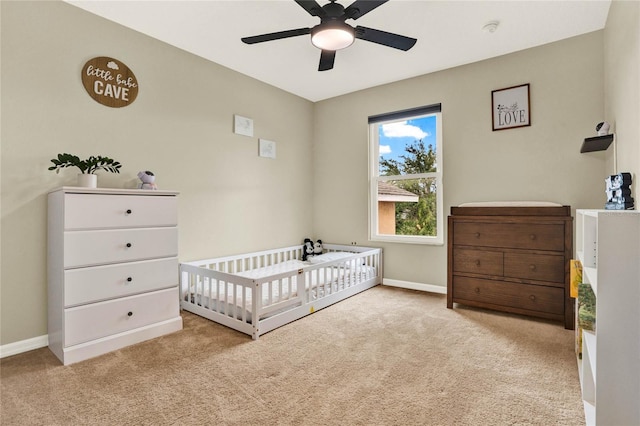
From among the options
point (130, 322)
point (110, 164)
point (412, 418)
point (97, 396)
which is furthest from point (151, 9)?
point (412, 418)

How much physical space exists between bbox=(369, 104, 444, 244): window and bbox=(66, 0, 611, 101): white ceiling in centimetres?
62

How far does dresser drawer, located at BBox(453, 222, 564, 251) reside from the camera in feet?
8.55

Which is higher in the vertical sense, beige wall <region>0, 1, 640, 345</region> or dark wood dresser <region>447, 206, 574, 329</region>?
beige wall <region>0, 1, 640, 345</region>

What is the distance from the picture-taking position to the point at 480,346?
2.24 metres

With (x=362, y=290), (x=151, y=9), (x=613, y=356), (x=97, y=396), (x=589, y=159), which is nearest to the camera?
(x=613, y=356)

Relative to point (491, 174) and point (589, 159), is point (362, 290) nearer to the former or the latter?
point (491, 174)

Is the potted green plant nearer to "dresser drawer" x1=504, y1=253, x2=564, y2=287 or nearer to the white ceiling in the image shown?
the white ceiling

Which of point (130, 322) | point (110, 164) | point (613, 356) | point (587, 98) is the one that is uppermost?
point (587, 98)

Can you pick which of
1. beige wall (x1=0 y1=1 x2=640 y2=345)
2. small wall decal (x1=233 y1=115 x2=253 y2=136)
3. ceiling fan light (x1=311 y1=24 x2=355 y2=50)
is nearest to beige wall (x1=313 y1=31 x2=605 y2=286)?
beige wall (x1=0 y1=1 x2=640 y2=345)

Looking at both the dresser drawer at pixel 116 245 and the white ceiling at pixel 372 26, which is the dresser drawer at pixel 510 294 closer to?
the white ceiling at pixel 372 26

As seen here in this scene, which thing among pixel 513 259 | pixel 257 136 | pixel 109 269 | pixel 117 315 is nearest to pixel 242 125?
pixel 257 136

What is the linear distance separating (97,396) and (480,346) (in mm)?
2330

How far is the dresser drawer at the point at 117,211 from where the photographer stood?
6.76 ft

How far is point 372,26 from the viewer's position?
2.62 metres
